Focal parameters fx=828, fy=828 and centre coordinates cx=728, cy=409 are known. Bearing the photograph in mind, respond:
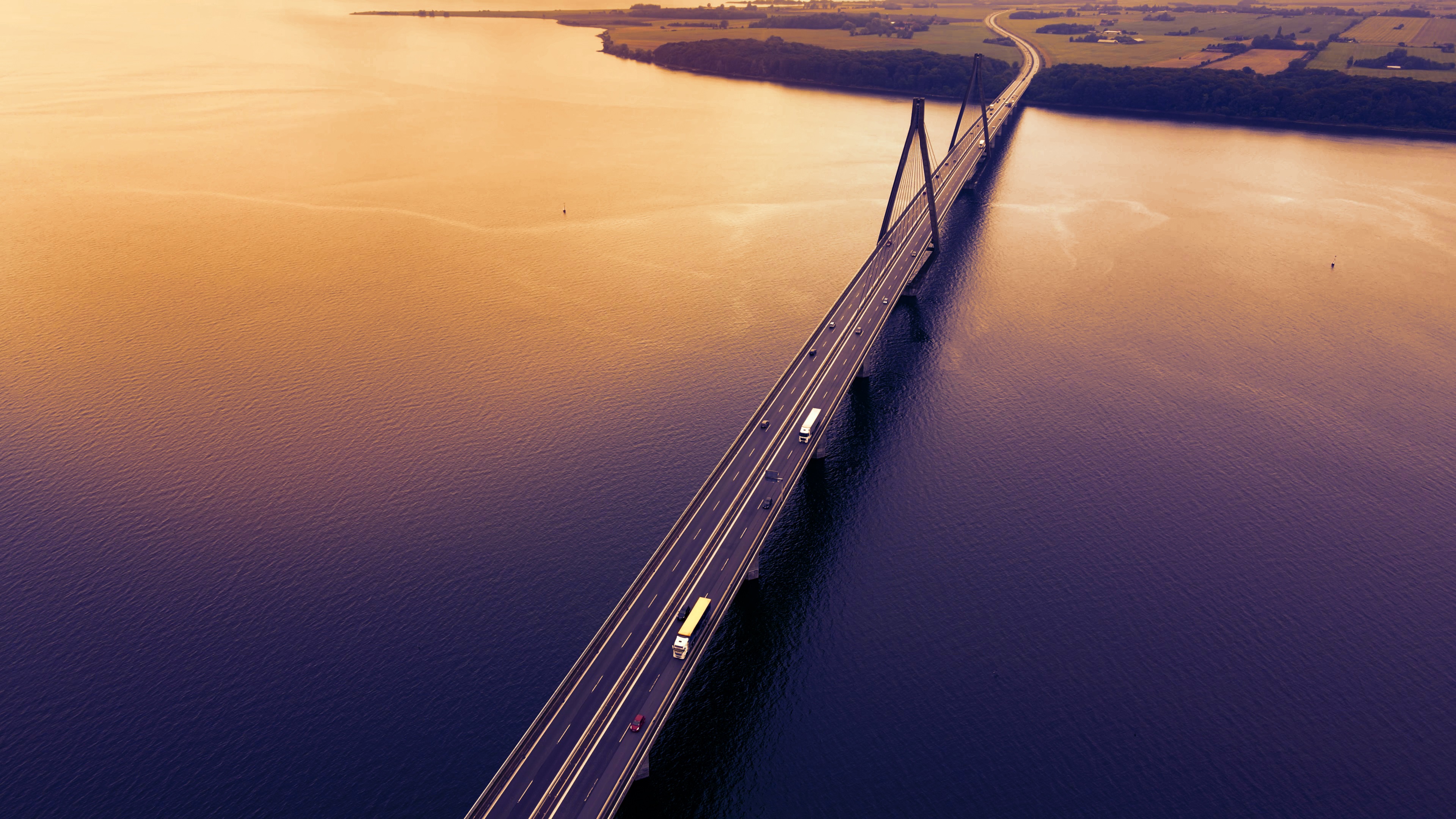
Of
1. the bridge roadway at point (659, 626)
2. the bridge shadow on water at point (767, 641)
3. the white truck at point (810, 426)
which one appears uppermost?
the white truck at point (810, 426)

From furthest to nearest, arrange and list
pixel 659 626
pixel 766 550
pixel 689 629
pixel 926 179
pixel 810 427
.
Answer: pixel 926 179
pixel 810 427
pixel 766 550
pixel 659 626
pixel 689 629

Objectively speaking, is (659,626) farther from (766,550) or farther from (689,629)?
(766,550)

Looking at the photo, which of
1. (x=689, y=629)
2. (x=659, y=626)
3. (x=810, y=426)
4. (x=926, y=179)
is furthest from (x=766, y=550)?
(x=926, y=179)

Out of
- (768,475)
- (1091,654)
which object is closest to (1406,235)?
(1091,654)

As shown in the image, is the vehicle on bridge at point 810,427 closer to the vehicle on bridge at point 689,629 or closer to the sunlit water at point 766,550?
the sunlit water at point 766,550

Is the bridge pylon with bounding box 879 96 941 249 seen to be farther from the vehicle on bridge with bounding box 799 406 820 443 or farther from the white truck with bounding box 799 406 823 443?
the vehicle on bridge with bounding box 799 406 820 443

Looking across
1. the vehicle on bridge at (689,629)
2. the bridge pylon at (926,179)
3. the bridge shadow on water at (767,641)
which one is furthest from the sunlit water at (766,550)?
the bridge pylon at (926,179)

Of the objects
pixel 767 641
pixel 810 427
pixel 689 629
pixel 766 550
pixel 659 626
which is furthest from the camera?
pixel 810 427
